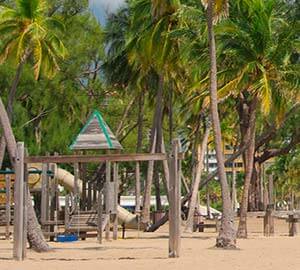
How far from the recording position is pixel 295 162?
278 ft

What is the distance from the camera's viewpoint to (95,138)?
28.9 m

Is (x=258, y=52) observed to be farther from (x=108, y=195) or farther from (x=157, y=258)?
(x=157, y=258)

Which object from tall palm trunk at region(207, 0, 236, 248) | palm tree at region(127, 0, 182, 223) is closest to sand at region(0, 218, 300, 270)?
tall palm trunk at region(207, 0, 236, 248)

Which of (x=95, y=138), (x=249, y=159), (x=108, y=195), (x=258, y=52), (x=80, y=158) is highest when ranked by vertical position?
(x=258, y=52)

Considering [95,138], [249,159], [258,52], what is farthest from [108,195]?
[258,52]

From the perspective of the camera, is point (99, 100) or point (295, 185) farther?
point (295, 185)

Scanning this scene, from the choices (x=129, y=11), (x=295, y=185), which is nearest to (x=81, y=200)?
(x=129, y=11)

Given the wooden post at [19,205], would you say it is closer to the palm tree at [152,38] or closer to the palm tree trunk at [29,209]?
the palm tree trunk at [29,209]

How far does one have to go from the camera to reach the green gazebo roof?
28.5 meters

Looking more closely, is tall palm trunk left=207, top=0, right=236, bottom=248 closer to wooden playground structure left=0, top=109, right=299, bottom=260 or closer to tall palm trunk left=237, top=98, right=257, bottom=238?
wooden playground structure left=0, top=109, right=299, bottom=260

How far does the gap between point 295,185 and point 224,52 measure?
77628 millimetres

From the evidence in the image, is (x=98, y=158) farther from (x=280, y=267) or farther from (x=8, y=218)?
(x=8, y=218)

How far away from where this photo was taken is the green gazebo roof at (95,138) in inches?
1124

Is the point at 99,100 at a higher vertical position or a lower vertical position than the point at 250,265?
higher
